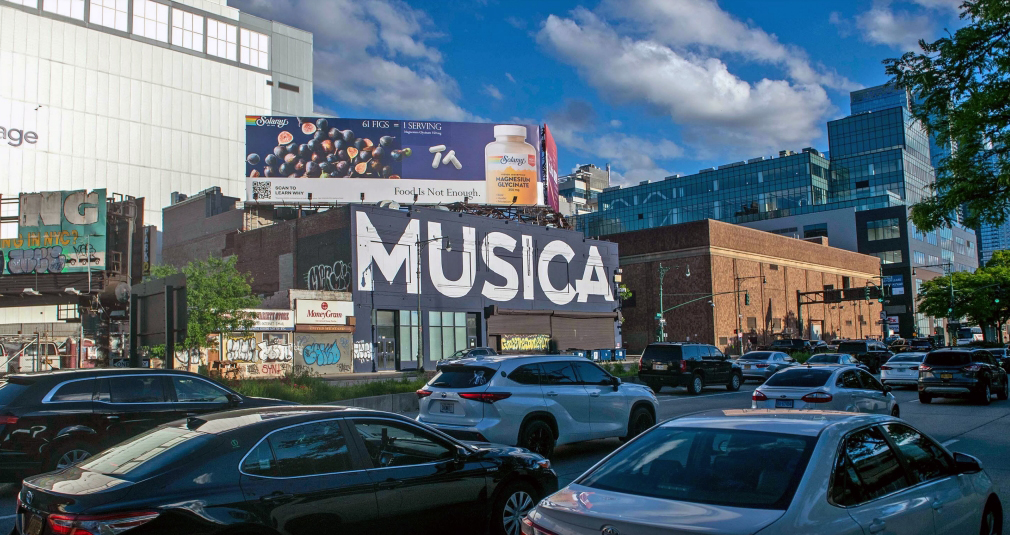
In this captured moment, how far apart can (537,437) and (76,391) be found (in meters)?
6.49

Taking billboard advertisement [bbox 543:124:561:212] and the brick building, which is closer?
billboard advertisement [bbox 543:124:561:212]

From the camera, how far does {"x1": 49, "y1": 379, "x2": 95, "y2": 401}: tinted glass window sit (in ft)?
32.0

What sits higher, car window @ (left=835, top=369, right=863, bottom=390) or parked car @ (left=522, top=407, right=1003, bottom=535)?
parked car @ (left=522, top=407, right=1003, bottom=535)

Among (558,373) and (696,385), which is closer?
(558,373)

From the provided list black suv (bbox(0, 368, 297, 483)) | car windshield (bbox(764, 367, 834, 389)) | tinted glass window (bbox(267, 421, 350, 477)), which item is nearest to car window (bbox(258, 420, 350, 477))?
tinted glass window (bbox(267, 421, 350, 477))

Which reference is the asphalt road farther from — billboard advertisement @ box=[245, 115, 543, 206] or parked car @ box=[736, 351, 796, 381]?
billboard advertisement @ box=[245, 115, 543, 206]

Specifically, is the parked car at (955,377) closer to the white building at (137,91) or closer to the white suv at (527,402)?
the white suv at (527,402)

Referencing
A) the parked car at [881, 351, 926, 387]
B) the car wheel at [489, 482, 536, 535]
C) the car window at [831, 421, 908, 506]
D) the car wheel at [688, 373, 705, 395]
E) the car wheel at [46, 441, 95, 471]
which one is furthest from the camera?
the parked car at [881, 351, 926, 387]

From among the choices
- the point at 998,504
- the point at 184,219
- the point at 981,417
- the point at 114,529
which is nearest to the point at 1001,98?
the point at 981,417

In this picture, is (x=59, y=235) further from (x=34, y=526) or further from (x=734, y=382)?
(x=34, y=526)

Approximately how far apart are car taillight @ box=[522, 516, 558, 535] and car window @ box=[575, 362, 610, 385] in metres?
7.94

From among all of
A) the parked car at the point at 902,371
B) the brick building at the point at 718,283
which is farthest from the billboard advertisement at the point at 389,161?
the parked car at the point at 902,371

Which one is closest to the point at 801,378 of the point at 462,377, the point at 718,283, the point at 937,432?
the point at 937,432

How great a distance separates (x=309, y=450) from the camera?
5438 mm
